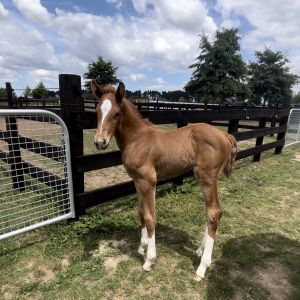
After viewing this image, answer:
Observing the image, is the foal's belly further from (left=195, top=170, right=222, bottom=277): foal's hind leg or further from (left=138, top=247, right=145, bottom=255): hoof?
(left=138, top=247, right=145, bottom=255): hoof

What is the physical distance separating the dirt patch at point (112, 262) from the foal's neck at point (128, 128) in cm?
122

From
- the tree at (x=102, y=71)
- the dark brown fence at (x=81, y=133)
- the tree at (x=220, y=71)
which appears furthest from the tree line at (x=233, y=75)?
the dark brown fence at (x=81, y=133)

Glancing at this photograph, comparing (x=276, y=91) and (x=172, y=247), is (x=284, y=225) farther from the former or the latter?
(x=276, y=91)

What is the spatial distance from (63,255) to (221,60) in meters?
27.0

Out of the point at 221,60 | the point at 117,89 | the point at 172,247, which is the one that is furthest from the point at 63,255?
the point at 221,60

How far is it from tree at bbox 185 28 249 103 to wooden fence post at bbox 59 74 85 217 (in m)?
24.4

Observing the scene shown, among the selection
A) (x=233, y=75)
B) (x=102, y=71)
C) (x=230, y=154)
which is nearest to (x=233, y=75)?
(x=233, y=75)

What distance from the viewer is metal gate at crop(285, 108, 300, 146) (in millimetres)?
9734

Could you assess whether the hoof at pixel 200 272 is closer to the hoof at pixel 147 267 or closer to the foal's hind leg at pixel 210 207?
the foal's hind leg at pixel 210 207

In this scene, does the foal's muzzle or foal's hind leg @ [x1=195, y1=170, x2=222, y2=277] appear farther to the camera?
foal's hind leg @ [x1=195, y1=170, x2=222, y2=277]

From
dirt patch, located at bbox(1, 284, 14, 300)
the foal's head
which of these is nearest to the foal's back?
the foal's head

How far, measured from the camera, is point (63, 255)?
121 inches

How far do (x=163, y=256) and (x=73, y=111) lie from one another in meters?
2.05

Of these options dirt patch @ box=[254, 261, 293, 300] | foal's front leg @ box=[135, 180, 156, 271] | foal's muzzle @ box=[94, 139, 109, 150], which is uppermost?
foal's muzzle @ box=[94, 139, 109, 150]
